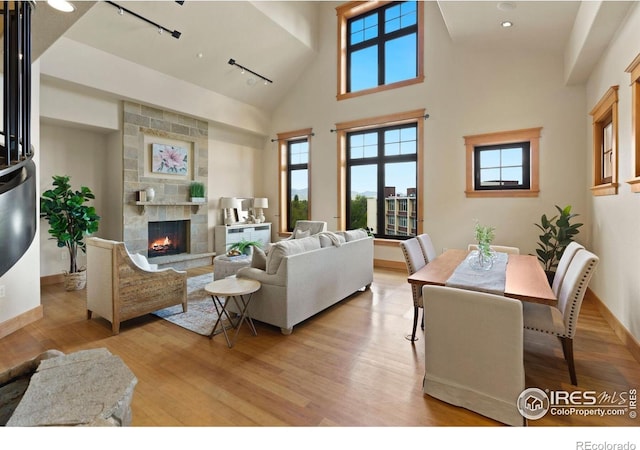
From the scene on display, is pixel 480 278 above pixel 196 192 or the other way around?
the other way around

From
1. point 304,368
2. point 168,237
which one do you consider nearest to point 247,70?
point 168,237

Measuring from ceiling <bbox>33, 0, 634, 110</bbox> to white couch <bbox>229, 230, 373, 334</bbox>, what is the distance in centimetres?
251

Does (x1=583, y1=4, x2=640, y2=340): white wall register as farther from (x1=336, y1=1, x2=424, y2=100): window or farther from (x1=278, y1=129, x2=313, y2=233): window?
(x1=278, y1=129, x2=313, y2=233): window

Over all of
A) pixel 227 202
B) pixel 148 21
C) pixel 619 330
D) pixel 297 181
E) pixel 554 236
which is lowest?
pixel 619 330

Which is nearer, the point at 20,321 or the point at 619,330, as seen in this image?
the point at 619,330

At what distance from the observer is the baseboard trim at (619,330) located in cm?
250

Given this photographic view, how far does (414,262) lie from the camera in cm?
302

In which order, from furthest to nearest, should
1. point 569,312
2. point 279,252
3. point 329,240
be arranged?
point 329,240 → point 279,252 → point 569,312

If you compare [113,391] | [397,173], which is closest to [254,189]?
[397,173]

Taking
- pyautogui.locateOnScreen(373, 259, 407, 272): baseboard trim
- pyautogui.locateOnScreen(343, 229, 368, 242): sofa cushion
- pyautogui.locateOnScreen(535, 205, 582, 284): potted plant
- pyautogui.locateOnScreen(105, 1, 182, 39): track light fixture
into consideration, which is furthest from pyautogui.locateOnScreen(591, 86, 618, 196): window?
pyautogui.locateOnScreen(105, 1, 182, 39): track light fixture

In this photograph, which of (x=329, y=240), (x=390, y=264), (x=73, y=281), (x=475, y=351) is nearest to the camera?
(x=475, y=351)

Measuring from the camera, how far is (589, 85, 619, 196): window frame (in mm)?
3094

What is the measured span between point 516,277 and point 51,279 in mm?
6378

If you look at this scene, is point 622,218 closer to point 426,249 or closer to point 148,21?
point 426,249
